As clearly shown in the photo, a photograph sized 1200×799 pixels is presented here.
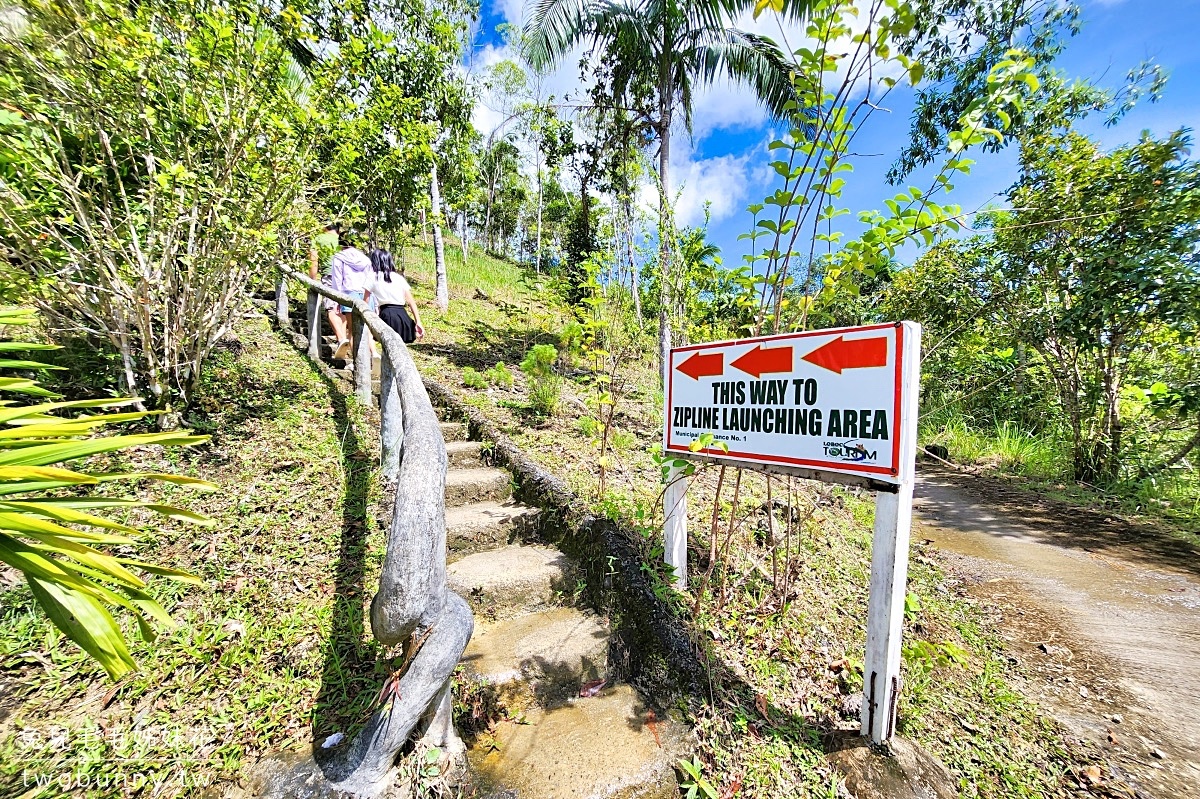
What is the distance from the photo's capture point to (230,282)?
8.57 ft

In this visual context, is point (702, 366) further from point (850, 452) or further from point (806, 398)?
point (850, 452)

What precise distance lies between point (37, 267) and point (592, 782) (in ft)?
11.3

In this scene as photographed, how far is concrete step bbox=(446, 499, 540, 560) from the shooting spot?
254 centimetres

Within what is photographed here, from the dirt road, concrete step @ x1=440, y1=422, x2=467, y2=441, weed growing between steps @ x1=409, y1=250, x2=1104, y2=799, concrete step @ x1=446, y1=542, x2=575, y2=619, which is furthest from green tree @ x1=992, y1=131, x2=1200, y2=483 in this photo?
concrete step @ x1=440, y1=422, x2=467, y2=441

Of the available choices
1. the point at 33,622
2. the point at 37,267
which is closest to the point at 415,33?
the point at 37,267

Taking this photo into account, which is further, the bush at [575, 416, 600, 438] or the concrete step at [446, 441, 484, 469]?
the bush at [575, 416, 600, 438]

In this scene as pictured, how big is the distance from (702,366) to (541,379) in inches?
96.8

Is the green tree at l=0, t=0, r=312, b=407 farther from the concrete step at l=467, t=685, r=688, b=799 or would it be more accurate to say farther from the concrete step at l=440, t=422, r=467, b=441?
the concrete step at l=467, t=685, r=688, b=799

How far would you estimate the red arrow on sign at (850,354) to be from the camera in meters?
1.49

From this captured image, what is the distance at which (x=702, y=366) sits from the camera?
2.05 m

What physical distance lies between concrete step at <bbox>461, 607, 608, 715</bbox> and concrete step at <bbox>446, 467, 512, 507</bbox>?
0.97 meters

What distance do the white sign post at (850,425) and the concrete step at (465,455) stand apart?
203 centimetres

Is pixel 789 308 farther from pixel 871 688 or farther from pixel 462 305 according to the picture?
pixel 462 305

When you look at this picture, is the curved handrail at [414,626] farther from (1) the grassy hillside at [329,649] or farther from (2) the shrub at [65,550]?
(2) the shrub at [65,550]
